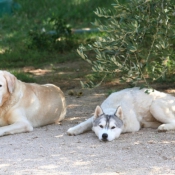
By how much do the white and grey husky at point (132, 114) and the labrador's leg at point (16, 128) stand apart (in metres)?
0.72

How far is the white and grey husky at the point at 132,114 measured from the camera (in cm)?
762

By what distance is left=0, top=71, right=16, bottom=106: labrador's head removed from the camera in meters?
8.14

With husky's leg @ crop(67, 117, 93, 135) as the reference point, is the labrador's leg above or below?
below

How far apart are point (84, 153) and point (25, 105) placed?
6.38 feet

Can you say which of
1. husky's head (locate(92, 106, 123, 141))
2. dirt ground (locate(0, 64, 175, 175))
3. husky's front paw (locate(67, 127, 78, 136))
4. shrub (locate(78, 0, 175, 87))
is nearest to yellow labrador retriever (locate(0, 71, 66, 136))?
dirt ground (locate(0, 64, 175, 175))

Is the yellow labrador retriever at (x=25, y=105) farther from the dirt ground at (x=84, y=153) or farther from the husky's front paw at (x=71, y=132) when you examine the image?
the husky's front paw at (x=71, y=132)

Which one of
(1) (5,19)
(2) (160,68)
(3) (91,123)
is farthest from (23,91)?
(1) (5,19)

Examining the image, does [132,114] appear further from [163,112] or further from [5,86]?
[5,86]

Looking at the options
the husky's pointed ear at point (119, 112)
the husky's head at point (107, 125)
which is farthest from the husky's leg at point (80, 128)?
the husky's pointed ear at point (119, 112)

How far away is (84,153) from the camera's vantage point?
22.5 ft

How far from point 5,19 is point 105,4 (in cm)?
314

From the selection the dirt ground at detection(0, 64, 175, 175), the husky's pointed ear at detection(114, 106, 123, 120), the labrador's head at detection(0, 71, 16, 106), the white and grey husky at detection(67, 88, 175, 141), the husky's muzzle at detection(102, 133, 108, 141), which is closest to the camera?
the dirt ground at detection(0, 64, 175, 175)

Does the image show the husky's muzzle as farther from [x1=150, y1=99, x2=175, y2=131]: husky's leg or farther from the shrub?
[x1=150, y1=99, x2=175, y2=131]: husky's leg

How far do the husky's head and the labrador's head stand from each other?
4.51 ft
